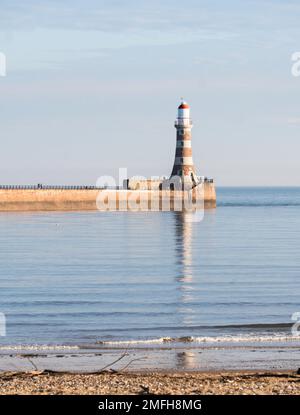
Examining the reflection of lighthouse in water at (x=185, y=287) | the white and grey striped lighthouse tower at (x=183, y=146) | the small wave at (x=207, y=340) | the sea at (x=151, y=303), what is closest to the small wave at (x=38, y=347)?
the sea at (x=151, y=303)

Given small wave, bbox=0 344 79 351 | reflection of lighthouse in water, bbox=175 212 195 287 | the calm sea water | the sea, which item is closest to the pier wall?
reflection of lighthouse in water, bbox=175 212 195 287

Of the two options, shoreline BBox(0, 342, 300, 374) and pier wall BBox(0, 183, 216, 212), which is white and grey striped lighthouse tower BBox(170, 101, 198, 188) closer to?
pier wall BBox(0, 183, 216, 212)

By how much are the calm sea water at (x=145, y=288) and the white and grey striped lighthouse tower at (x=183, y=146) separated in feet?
130

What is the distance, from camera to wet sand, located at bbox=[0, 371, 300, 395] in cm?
1366

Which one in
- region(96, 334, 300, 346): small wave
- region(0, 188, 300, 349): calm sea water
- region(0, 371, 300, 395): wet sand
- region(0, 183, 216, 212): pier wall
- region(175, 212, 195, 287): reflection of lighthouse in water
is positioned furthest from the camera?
region(0, 183, 216, 212): pier wall

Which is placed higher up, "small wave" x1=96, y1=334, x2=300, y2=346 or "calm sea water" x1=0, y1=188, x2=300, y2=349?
"calm sea water" x1=0, y1=188, x2=300, y2=349

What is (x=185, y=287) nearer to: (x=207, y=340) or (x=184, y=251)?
(x=207, y=340)

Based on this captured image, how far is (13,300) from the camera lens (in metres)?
27.3

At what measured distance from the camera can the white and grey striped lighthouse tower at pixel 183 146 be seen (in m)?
97.3

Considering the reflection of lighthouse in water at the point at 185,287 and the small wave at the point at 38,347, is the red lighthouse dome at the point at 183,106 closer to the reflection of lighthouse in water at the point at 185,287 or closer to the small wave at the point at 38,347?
the reflection of lighthouse in water at the point at 185,287

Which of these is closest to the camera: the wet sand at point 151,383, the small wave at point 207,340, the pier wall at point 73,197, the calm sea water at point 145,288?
the wet sand at point 151,383

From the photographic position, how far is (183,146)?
9719cm

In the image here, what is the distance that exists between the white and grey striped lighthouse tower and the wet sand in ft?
267

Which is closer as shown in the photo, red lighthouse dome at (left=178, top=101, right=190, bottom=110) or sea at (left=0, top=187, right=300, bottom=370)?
sea at (left=0, top=187, right=300, bottom=370)
